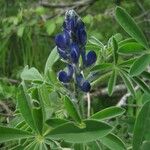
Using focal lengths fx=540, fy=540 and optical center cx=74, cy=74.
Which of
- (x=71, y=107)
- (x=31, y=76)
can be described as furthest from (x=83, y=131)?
(x=31, y=76)

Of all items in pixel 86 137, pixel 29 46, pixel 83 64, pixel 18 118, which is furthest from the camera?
pixel 29 46

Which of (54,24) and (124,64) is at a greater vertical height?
(54,24)

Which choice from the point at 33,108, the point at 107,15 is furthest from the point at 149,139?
the point at 107,15

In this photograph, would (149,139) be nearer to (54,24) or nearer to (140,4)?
(54,24)

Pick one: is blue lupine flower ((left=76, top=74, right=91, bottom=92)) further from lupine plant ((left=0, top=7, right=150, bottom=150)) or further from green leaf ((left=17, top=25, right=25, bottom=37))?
green leaf ((left=17, top=25, right=25, bottom=37))

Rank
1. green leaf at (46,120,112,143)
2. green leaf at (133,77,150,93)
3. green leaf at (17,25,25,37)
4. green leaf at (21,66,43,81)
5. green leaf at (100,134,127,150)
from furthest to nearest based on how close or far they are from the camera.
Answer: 1. green leaf at (17,25,25,37)
2. green leaf at (21,66,43,81)
3. green leaf at (133,77,150,93)
4. green leaf at (100,134,127,150)
5. green leaf at (46,120,112,143)

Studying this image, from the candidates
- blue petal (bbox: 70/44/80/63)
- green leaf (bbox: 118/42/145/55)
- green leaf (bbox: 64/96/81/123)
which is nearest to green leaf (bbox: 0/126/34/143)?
green leaf (bbox: 64/96/81/123)

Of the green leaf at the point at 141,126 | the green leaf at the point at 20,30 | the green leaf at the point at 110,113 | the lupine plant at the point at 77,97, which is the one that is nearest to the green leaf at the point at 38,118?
the lupine plant at the point at 77,97
